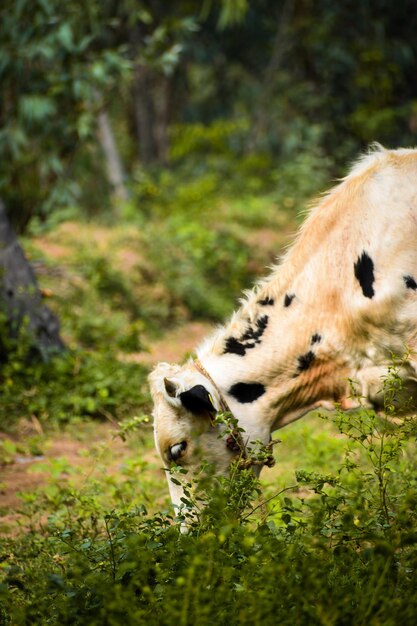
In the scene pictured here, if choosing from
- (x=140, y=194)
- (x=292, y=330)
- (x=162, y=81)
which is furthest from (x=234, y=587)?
(x=162, y=81)

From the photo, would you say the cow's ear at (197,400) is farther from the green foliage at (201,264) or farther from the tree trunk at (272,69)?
the tree trunk at (272,69)

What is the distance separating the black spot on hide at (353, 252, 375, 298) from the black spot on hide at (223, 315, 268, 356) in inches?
27.1

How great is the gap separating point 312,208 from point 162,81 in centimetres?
1906

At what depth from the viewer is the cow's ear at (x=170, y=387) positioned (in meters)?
4.88

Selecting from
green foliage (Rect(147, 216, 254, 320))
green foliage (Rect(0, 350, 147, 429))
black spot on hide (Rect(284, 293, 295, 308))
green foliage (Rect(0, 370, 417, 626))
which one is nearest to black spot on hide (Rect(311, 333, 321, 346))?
black spot on hide (Rect(284, 293, 295, 308))

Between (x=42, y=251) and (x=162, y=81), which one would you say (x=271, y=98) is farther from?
(x=42, y=251)

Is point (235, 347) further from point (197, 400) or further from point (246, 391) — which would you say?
point (197, 400)

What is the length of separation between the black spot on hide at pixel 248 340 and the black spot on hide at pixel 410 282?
968mm

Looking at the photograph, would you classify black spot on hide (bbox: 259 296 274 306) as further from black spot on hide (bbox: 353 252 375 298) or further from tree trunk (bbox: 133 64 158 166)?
tree trunk (bbox: 133 64 158 166)

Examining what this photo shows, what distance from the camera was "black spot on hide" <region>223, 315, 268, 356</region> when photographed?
17.8 ft

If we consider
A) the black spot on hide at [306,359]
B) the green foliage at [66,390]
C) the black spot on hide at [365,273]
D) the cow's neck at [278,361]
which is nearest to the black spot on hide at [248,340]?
the cow's neck at [278,361]

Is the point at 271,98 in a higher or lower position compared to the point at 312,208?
lower

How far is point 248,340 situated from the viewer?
5430mm

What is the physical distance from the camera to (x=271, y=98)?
24016 millimetres
